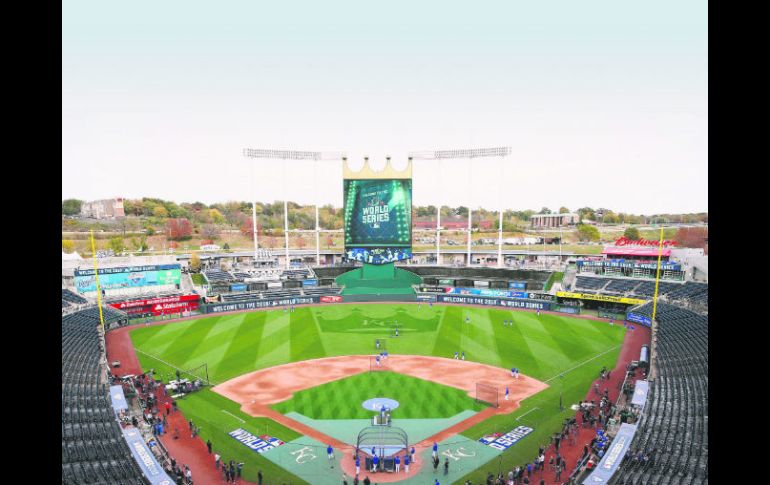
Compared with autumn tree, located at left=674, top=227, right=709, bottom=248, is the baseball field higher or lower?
lower

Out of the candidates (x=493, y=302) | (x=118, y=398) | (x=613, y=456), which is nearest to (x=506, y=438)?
(x=613, y=456)

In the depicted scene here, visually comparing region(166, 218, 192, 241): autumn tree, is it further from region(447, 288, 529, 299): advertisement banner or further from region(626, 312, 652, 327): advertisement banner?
region(626, 312, 652, 327): advertisement banner

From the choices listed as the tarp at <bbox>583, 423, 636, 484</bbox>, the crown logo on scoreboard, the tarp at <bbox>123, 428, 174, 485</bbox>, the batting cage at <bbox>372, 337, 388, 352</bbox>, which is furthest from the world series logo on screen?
the tarp at <bbox>123, 428, 174, 485</bbox>

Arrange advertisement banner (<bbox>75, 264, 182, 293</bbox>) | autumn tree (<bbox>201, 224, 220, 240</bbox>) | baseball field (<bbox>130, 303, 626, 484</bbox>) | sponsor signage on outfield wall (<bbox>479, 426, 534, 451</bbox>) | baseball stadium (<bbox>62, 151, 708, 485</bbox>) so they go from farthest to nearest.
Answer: autumn tree (<bbox>201, 224, 220, 240</bbox>), advertisement banner (<bbox>75, 264, 182, 293</bbox>), baseball field (<bbox>130, 303, 626, 484</bbox>), sponsor signage on outfield wall (<bbox>479, 426, 534, 451</bbox>), baseball stadium (<bbox>62, 151, 708, 485</bbox>)

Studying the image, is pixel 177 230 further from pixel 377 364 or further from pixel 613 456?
pixel 613 456
